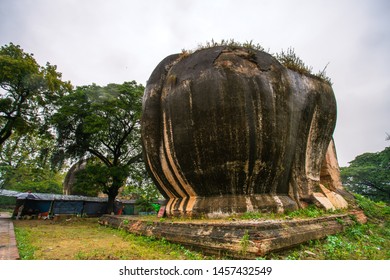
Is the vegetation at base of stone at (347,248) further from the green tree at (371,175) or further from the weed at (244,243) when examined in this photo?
the green tree at (371,175)

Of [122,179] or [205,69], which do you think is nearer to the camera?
[205,69]

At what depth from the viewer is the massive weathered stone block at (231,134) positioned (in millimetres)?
6031

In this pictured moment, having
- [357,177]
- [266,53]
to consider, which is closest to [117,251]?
[266,53]

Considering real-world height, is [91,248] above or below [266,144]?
below

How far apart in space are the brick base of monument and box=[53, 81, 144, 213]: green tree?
7812 mm

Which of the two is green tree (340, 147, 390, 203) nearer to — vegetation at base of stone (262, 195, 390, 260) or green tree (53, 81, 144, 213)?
vegetation at base of stone (262, 195, 390, 260)

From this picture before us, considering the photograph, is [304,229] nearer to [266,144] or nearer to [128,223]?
[266,144]

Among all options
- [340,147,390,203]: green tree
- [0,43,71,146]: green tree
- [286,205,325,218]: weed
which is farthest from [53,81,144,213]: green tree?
[340,147,390,203]: green tree

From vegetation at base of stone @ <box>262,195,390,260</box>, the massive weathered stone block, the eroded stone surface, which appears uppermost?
the massive weathered stone block

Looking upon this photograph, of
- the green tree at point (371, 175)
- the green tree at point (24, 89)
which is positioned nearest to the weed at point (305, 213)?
the green tree at point (24, 89)

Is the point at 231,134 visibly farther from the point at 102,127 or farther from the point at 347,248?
the point at 102,127

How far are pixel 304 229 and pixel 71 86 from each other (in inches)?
539

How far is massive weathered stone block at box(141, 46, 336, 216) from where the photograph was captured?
237 inches

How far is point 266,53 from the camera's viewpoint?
731cm
